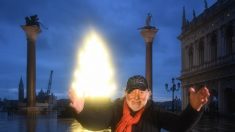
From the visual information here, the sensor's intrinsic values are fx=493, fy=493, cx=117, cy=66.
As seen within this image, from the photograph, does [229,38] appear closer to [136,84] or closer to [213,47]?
[213,47]

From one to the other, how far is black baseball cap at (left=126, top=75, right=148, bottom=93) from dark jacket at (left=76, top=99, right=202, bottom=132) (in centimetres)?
17

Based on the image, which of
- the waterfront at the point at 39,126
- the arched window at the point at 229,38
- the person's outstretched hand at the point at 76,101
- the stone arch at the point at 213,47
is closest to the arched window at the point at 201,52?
the stone arch at the point at 213,47

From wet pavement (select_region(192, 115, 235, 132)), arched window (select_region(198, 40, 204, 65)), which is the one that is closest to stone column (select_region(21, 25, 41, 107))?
wet pavement (select_region(192, 115, 235, 132))

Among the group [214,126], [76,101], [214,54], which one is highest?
[214,54]

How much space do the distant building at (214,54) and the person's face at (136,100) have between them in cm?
4139

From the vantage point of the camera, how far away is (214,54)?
52.5 m

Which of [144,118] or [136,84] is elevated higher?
[136,84]

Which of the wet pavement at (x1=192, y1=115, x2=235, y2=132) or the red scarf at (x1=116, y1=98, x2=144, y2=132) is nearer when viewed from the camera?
the red scarf at (x1=116, y1=98, x2=144, y2=132)

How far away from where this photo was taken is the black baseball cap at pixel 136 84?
3942 mm

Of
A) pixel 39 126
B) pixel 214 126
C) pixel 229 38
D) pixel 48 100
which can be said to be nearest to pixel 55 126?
pixel 39 126

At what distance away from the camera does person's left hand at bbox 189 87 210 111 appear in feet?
12.3

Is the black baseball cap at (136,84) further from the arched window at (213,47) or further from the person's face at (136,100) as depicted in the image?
the arched window at (213,47)

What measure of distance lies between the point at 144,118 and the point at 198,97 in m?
0.47

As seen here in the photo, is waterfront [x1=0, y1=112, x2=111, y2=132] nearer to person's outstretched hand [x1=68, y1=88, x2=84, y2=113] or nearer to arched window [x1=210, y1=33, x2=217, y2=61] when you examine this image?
person's outstretched hand [x1=68, y1=88, x2=84, y2=113]
